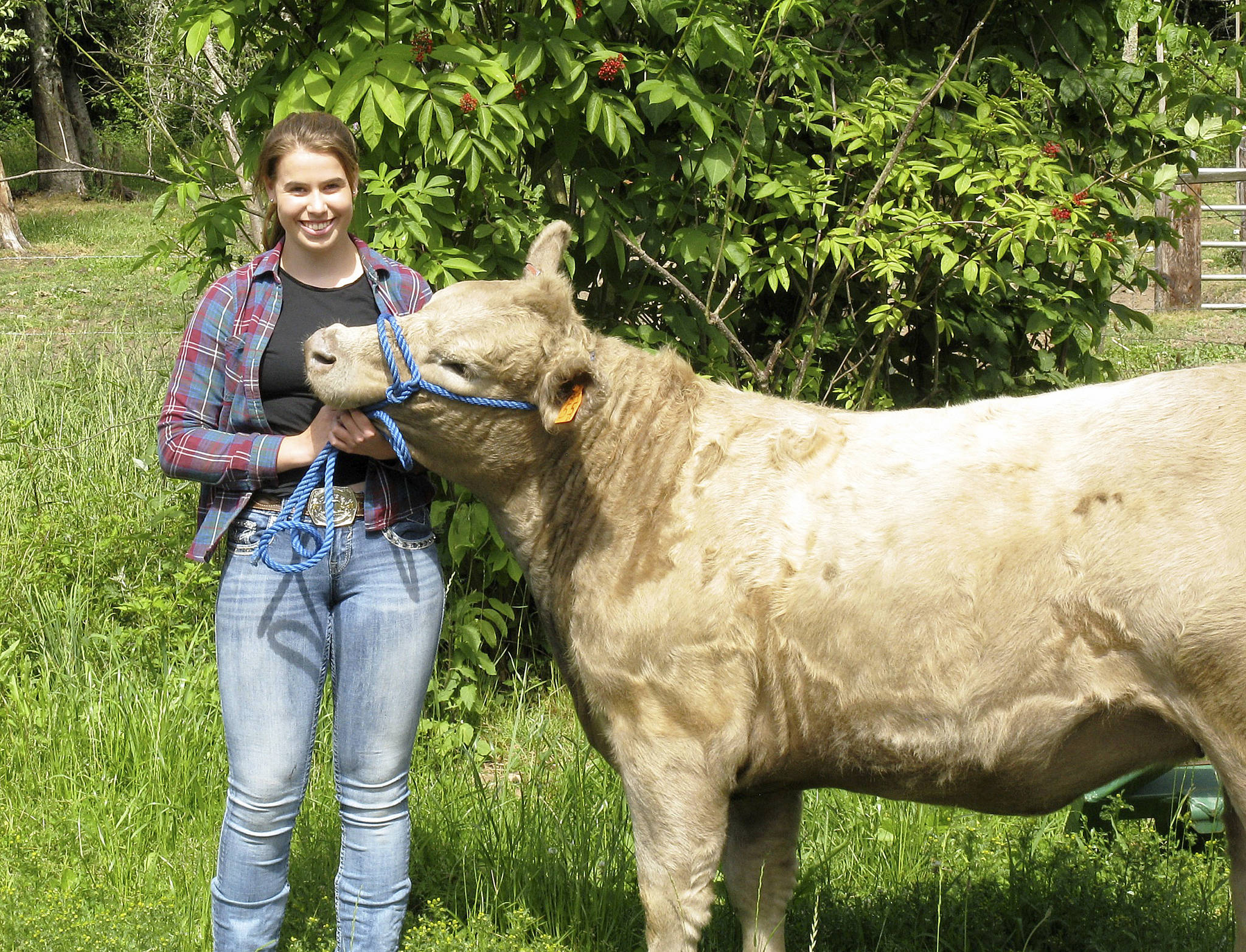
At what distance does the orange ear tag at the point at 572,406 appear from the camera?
2.85 m

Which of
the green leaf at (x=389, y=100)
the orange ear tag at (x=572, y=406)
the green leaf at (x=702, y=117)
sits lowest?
the orange ear tag at (x=572, y=406)

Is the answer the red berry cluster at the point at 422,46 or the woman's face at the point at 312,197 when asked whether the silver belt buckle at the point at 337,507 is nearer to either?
the woman's face at the point at 312,197

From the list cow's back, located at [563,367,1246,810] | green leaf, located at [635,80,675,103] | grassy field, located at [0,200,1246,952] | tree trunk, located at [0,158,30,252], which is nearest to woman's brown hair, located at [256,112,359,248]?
green leaf, located at [635,80,675,103]

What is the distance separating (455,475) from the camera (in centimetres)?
310

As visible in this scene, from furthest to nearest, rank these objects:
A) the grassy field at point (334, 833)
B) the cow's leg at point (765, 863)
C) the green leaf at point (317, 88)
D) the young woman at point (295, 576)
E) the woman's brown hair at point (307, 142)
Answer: the green leaf at point (317, 88) < the grassy field at point (334, 833) < the cow's leg at point (765, 863) < the woman's brown hair at point (307, 142) < the young woman at point (295, 576)

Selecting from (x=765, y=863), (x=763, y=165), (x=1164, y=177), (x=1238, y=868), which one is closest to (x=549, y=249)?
(x=763, y=165)

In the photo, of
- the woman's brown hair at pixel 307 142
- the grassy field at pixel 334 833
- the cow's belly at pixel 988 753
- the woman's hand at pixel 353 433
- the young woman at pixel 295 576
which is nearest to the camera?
the cow's belly at pixel 988 753

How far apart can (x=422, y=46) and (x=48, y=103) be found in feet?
82.1

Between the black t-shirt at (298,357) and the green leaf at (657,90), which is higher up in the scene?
the green leaf at (657,90)

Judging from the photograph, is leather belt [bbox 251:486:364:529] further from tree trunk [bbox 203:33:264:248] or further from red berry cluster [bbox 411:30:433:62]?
tree trunk [bbox 203:33:264:248]

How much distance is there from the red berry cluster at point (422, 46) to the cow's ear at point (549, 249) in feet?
3.51

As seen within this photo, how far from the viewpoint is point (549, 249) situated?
3217 mm

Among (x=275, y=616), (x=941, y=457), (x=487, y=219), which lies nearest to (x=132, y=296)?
(x=487, y=219)

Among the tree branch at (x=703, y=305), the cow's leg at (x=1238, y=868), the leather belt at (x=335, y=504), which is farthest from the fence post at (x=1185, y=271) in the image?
the leather belt at (x=335, y=504)
